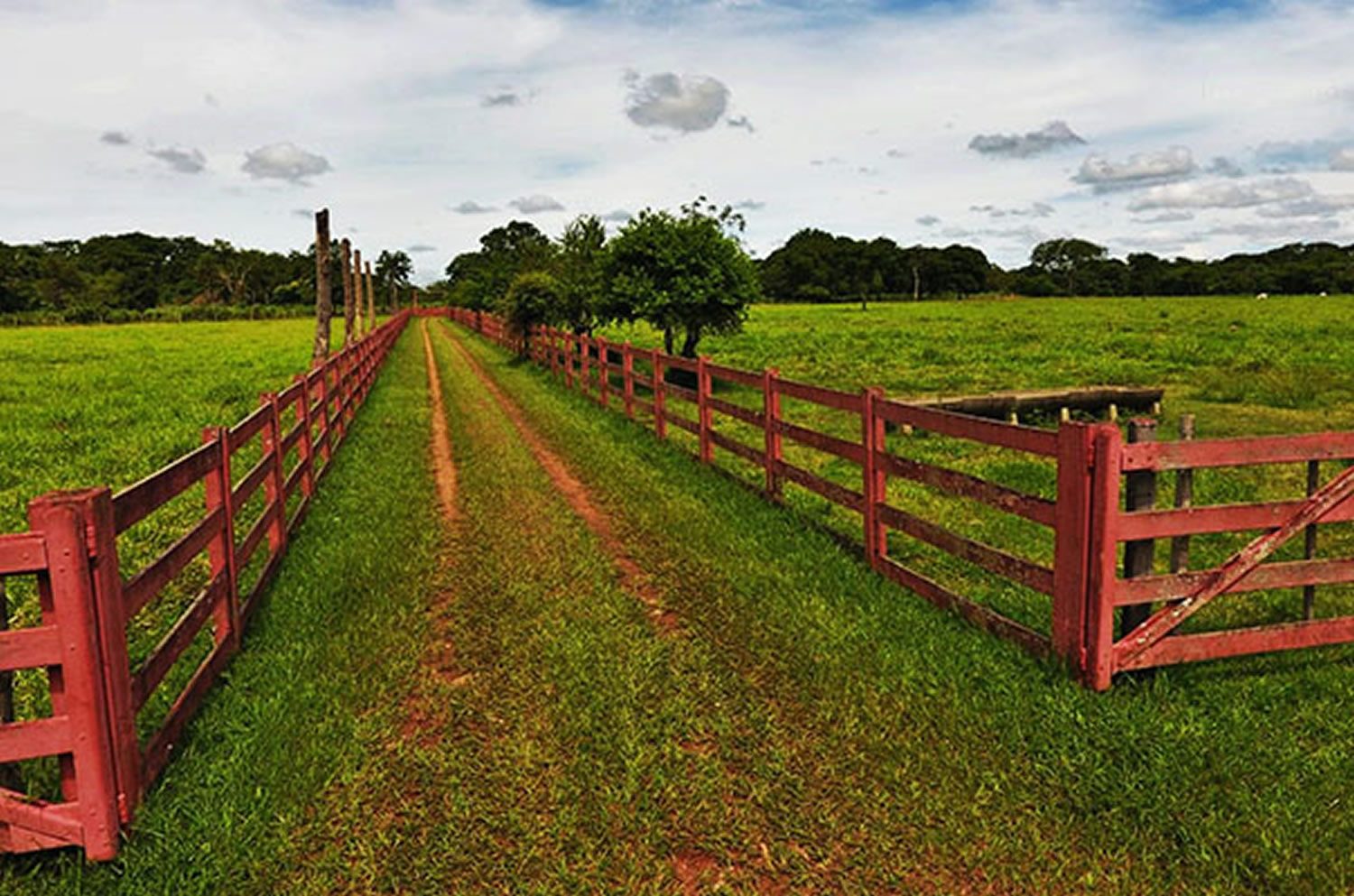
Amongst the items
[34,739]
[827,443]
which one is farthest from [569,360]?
[34,739]

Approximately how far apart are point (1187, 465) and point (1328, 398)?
15.2m

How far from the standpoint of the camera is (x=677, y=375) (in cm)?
2220

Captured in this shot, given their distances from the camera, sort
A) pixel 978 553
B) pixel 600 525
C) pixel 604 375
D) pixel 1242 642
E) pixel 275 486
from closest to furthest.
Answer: pixel 1242 642
pixel 978 553
pixel 275 486
pixel 600 525
pixel 604 375

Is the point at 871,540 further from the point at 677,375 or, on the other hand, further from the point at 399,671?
the point at 677,375

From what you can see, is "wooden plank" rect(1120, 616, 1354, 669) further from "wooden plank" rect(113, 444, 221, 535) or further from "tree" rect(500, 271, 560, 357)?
"tree" rect(500, 271, 560, 357)

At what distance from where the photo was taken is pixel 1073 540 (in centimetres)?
461

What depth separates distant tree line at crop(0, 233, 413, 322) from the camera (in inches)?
3497

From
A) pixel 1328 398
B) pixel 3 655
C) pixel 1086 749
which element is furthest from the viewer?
pixel 1328 398

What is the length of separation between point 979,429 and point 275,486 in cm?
546

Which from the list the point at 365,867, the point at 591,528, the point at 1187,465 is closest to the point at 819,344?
the point at 591,528

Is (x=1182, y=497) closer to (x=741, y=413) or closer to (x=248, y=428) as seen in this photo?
(x=741, y=413)

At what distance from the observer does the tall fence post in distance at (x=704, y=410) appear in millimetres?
11109

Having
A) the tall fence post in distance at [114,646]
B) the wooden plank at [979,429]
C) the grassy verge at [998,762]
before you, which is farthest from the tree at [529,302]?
the tall fence post in distance at [114,646]

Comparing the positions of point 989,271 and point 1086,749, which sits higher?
point 989,271
